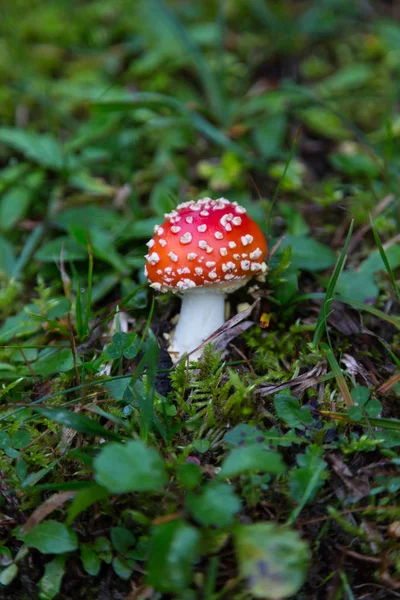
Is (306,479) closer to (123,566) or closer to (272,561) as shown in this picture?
(272,561)

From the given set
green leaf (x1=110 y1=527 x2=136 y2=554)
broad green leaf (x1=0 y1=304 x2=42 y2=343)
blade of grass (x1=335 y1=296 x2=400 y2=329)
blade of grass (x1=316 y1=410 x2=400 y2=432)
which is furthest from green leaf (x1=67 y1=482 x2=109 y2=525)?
blade of grass (x1=335 y1=296 x2=400 y2=329)

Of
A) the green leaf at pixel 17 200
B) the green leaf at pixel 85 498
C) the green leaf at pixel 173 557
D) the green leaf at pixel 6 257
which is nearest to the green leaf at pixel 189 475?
the green leaf at pixel 173 557

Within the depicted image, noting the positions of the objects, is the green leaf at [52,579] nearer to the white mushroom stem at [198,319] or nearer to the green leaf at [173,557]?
the green leaf at [173,557]

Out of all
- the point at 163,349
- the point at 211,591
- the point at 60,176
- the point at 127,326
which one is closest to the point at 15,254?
the point at 60,176

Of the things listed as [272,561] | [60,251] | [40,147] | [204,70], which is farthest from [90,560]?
[204,70]

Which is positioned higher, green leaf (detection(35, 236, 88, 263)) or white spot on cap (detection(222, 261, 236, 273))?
white spot on cap (detection(222, 261, 236, 273))

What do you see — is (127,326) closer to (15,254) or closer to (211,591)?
(15,254)

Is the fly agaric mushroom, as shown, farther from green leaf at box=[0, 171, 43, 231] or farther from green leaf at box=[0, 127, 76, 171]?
green leaf at box=[0, 127, 76, 171]
